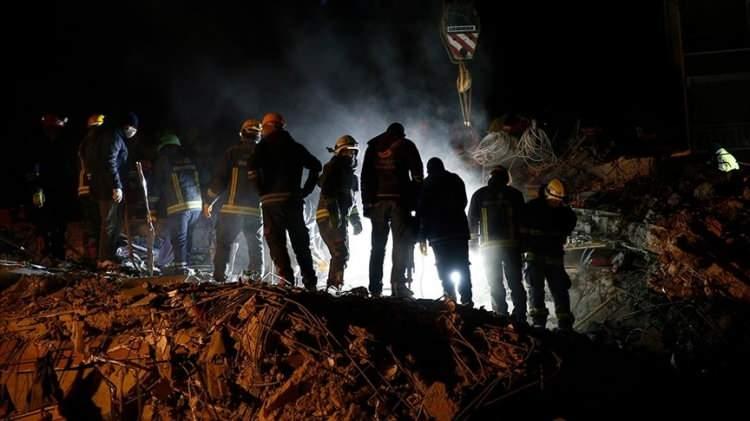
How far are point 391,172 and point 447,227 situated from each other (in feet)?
3.20

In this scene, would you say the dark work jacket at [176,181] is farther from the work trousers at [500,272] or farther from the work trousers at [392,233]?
the work trousers at [500,272]

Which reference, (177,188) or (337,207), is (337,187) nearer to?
(337,207)

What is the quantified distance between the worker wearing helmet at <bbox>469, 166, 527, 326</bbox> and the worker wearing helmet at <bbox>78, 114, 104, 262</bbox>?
5161 millimetres

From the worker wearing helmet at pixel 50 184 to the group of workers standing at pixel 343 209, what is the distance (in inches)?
45.3

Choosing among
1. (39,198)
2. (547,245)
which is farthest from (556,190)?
(39,198)

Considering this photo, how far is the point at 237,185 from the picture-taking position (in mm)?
7930

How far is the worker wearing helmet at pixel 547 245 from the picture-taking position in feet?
27.7

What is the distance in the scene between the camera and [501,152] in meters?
13.9

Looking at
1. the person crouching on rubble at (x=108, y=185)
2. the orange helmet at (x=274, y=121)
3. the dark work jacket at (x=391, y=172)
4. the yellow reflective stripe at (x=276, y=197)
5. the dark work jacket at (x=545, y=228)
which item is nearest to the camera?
the yellow reflective stripe at (x=276, y=197)

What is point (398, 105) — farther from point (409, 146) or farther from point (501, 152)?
point (409, 146)

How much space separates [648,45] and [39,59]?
1738cm

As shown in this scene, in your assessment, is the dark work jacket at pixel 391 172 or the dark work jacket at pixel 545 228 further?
the dark work jacket at pixel 545 228

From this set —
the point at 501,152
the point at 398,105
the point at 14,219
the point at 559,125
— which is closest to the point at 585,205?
the point at 501,152

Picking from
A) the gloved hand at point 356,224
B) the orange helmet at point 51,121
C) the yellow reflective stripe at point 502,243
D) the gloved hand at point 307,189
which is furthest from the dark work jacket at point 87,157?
the yellow reflective stripe at point 502,243
